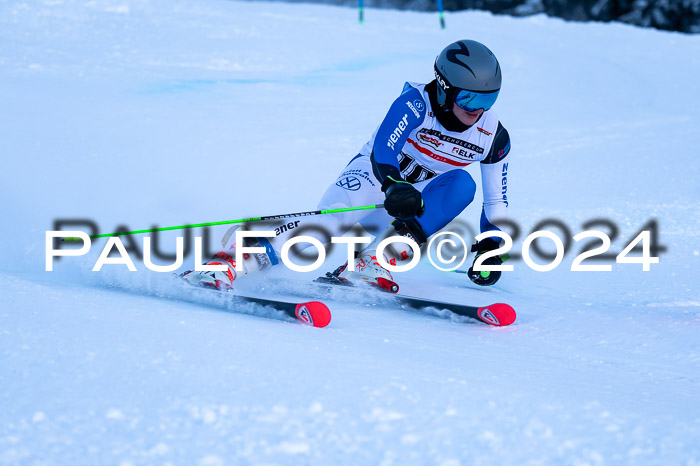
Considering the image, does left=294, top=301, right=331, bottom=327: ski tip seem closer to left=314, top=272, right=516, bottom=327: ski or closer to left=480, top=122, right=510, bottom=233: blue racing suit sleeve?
left=314, top=272, right=516, bottom=327: ski

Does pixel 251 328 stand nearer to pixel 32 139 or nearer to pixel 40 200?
pixel 40 200

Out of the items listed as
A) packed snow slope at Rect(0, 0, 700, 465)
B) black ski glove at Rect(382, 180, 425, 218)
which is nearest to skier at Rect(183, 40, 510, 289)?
black ski glove at Rect(382, 180, 425, 218)

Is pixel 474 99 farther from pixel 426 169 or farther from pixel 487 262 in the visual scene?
pixel 487 262

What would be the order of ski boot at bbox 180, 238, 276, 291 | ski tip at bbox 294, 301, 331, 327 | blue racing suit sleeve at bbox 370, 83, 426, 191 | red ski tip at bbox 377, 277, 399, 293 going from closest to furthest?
1. ski tip at bbox 294, 301, 331, 327
2. ski boot at bbox 180, 238, 276, 291
3. blue racing suit sleeve at bbox 370, 83, 426, 191
4. red ski tip at bbox 377, 277, 399, 293

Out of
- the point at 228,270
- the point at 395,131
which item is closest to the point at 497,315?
the point at 395,131

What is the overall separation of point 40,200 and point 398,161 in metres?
2.31

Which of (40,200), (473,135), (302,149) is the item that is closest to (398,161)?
(473,135)

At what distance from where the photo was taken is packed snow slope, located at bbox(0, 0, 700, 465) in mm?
1696

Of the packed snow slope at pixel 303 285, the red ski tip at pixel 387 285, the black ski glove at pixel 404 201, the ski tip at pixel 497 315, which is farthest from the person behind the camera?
the red ski tip at pixel 387 285

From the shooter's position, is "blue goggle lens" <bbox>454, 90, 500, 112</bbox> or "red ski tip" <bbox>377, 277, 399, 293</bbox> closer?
"blue goggle lens" <bbox>454, 90, 500, 112</bbox>

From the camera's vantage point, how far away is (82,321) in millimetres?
2342

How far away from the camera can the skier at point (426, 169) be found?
10.7ft
